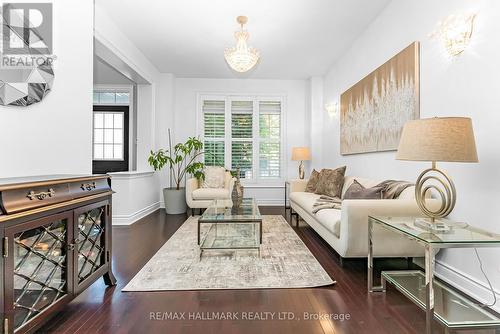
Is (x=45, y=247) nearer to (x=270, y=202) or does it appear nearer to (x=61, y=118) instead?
(x=61, y=118)

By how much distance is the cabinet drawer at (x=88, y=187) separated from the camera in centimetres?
163

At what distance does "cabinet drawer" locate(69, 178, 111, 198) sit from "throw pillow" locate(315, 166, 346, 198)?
116 inches

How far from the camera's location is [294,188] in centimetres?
464

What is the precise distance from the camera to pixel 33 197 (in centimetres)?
131

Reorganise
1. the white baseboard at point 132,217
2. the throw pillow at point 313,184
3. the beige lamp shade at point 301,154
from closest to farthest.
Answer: the white baseboard at point 132,217
the throw pillow at point 313,184
the beige lamp shade at point 301,154

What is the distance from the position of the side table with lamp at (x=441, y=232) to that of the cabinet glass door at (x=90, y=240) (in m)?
2.02

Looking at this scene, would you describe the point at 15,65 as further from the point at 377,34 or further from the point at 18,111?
the point at 377,34

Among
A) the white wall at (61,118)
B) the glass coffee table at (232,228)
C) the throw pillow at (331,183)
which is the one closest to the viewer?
the white wall at (61,118)

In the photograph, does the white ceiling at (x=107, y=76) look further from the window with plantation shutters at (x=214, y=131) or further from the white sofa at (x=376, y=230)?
the white sofa at (x=376, y=230)

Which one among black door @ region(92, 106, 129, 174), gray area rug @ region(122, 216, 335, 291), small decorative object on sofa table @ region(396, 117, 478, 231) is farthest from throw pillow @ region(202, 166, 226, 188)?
small decorative object on sofa table @ region(396, 117, 478, 231)

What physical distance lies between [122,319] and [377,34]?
3.95 m

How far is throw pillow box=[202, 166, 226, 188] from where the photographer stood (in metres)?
5.18

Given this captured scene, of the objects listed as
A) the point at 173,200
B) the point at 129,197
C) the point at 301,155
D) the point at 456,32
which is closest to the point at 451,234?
the point at 456,32

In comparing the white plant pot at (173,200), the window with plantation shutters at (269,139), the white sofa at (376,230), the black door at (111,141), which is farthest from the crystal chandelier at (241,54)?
the black door at (111,141)
